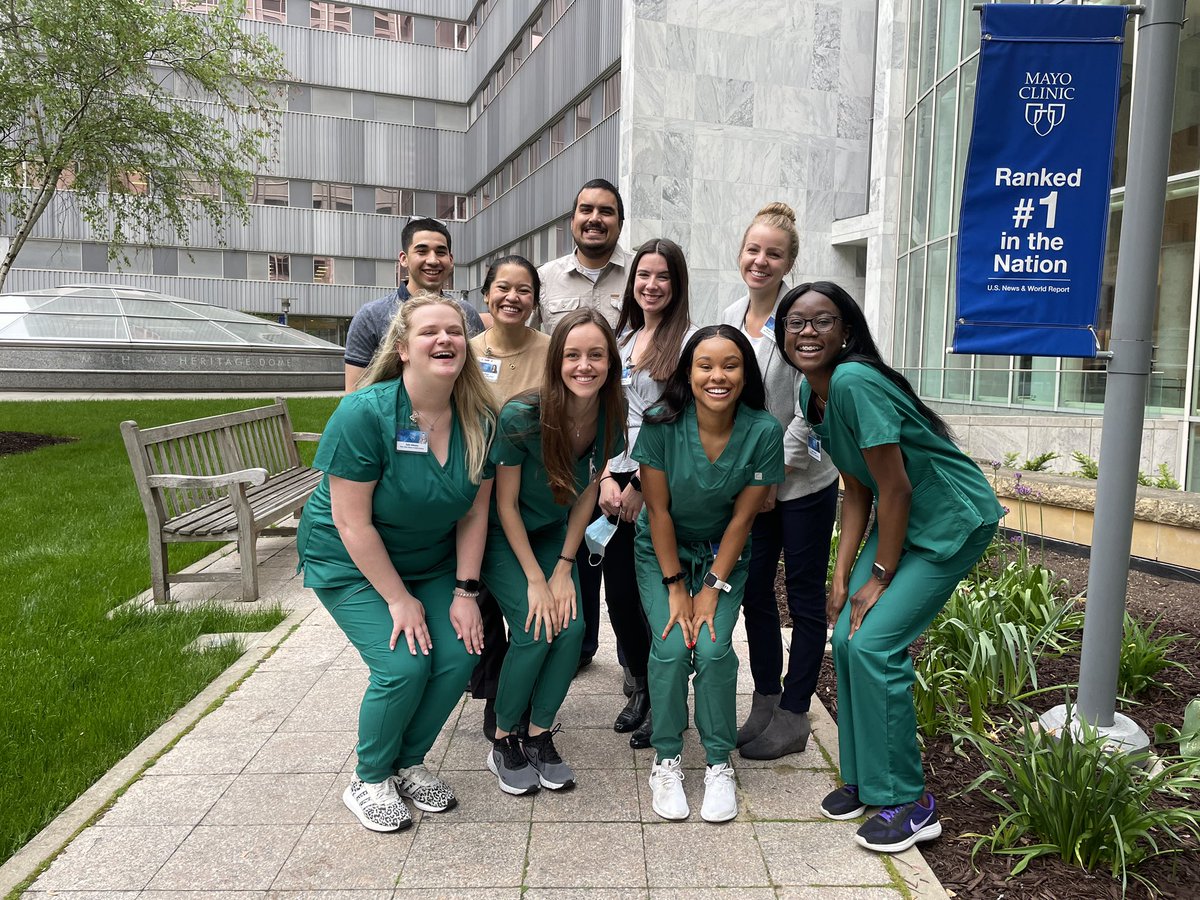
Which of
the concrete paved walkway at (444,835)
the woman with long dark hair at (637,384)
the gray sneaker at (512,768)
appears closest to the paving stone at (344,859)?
the concrete paved walkway at (444,835)

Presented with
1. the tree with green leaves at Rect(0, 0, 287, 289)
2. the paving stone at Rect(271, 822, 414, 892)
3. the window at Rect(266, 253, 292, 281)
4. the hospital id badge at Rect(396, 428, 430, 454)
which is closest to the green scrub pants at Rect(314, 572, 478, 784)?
the paving stone at Rect(271, 822, 414, 892)

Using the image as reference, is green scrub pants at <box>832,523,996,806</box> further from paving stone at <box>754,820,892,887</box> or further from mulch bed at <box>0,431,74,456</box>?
mulch bed at <box>0,431,74,456</box>

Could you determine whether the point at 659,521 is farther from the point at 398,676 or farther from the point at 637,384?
the point at 398,676

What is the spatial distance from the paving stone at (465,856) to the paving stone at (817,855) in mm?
820

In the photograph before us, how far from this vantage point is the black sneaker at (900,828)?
279 cm

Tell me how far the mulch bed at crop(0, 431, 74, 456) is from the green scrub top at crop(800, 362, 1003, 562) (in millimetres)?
12416

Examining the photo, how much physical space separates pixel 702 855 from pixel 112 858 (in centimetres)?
191

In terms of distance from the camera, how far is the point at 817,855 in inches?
110

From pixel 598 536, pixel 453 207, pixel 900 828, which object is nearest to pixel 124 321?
pixel 453 207

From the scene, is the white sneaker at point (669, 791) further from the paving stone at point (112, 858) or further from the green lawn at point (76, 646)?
the green lawn at point (76, 646)

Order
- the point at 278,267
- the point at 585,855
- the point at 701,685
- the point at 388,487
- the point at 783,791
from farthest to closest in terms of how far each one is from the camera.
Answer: the point at 278,267 < the point at 783,791 < the point at 701,685 < the point at 388,487 < the point at 585,855

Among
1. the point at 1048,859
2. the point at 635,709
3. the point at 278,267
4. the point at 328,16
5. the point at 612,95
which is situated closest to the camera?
the point at 1048,859

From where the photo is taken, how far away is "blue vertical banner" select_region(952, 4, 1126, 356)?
2.95m

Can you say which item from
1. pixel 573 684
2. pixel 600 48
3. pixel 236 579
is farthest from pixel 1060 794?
pixel 600 48
